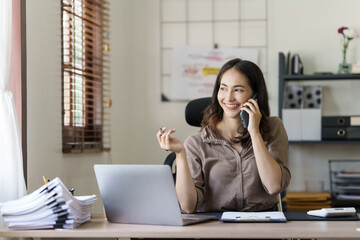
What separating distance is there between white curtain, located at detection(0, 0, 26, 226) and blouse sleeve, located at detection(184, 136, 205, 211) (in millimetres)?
662

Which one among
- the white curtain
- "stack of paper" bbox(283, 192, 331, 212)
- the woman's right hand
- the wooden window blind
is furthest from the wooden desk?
"stack of paper" bbox(283, 192, 331, 212)

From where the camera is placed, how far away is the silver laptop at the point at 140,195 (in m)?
1.66

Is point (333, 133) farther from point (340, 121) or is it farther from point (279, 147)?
point (279, 147)

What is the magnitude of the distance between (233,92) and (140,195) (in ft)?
2.19

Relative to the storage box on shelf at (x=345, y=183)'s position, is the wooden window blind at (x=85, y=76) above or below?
above

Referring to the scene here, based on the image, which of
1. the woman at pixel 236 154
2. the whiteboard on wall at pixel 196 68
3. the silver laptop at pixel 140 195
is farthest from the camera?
the whiteboard on wall at pixel 196 68

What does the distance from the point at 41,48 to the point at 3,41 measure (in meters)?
0.53

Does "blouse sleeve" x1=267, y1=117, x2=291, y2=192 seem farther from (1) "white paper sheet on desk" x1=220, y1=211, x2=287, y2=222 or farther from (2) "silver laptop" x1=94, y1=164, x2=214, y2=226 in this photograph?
(2) "silver laptop" x1=94, y1=164, x2=214, y2=226

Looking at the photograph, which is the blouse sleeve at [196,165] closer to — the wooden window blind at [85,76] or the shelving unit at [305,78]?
the wooden window blind at [85,76]

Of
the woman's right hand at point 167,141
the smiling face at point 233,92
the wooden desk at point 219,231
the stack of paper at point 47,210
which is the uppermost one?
the smiling face at point 233,92

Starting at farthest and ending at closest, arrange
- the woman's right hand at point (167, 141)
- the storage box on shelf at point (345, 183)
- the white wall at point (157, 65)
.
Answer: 1. the white wall at point (157, 65)
2. the storage box on shelf at point (345, 183)
3. the woman's right hand at point (167, 141)

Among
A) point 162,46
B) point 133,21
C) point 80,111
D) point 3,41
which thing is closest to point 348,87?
point 162,46

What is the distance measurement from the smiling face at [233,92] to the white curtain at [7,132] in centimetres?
80

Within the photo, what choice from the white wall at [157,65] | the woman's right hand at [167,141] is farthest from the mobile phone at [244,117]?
the white wall at [157,65]
